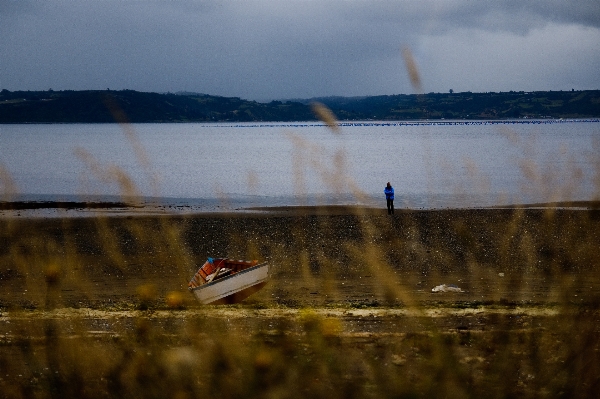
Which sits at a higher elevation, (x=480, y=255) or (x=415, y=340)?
(x=415, y=340)

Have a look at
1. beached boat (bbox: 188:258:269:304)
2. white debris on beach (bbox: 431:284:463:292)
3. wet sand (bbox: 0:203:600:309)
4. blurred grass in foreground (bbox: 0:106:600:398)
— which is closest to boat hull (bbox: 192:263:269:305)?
beached boat (bbox: 188:258:269:304)

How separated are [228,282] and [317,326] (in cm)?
471

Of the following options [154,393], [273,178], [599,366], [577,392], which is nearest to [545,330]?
[599,366]

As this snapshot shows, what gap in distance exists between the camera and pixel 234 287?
1446cm

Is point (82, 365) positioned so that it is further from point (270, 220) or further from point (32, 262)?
point (270, 220)

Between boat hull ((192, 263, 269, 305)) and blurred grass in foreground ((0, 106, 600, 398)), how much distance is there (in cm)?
48

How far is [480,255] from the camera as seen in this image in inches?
819

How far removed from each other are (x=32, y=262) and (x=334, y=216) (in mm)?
14014

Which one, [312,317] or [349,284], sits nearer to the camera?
[312,317]

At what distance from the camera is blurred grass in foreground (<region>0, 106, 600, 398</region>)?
25.3 ft

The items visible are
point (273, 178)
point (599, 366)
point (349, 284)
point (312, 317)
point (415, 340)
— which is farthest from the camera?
point (273, 178)

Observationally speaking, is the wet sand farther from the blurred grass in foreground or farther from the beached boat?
the beached boat

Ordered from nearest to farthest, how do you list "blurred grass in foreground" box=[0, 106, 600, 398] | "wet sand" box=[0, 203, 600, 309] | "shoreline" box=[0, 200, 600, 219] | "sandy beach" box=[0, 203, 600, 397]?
1. "blurred grass in foreground" box=[0, 106, 600, 398]
2. "sandy beach" box=[0, 203, 600, 397]
3. "wet sand" box=[0, 203, 600, 309]
4. "shoreline" box=[0, 200, 600, 219]

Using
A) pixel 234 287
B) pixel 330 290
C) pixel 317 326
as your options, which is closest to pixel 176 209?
pixel 330 290
